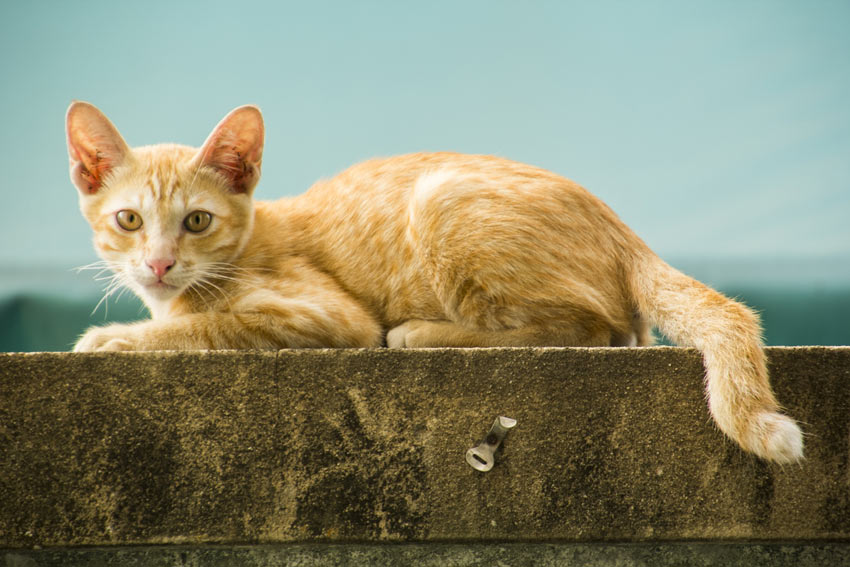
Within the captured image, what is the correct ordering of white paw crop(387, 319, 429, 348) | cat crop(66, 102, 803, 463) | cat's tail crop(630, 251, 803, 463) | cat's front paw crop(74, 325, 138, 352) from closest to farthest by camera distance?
cat's tail crop(630, 251, 803, 463) < cat's front paw crop(74, 325, 138, 352) < cat crop(66, 102, 803, 463) < white paw crop(387, 319, 429, 348)

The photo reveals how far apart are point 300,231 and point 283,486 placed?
77 centimetres

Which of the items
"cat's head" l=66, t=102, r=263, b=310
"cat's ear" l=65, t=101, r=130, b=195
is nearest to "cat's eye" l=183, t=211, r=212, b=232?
"cat's head" l=66, t=102, r=263, b=310

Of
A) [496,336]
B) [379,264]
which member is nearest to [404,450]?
[496,336]

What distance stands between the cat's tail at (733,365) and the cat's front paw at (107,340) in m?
1.16

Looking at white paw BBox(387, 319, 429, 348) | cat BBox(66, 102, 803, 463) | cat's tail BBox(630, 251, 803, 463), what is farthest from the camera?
white paw BBox(387, 319, 429, 348)

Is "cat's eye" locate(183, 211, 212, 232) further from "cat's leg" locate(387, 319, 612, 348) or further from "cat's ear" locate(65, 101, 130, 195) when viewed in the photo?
"cat's leg" locate(387, 319, 612, 348)

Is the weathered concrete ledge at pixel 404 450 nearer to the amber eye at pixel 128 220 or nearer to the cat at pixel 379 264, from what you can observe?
the cat at pixel 379 264

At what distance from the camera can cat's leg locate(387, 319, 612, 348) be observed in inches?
66.7

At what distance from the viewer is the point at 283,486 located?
4.64ft

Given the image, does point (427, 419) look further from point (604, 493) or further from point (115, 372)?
point (115, 372)

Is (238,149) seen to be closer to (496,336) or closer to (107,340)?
(107,340)

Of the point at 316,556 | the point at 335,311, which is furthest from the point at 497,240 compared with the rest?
the point at 316,556

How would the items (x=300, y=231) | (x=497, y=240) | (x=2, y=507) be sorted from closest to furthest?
1. (x=2, y=507)
2. (x=497, y=240)
3. (x=300, y=231)

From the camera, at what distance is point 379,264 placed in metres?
1.87
